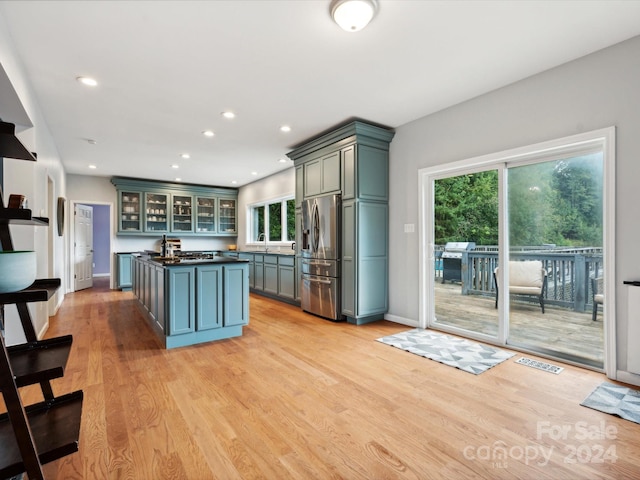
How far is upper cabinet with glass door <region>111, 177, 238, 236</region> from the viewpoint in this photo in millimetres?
7738

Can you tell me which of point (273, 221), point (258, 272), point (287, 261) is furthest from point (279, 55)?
point (273, 221)

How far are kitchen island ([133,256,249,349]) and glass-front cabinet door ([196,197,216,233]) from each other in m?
4.76

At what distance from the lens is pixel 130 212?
25.6 feet

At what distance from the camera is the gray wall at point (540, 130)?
253 centimetres

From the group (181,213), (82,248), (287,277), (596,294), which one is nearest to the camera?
(596,294)

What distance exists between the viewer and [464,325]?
3834 mm

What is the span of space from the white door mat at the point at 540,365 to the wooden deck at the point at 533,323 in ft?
0.79

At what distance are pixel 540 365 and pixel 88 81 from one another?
15.9ft

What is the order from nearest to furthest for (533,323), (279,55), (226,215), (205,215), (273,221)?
(279,55) → (533,323) → (273,221) → (205,215) → (226,215)

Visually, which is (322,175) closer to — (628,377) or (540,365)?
(540,365)

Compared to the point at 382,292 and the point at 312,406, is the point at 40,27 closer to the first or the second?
the point at 312,406

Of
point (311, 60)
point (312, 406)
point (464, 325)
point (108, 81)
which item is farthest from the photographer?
point (464, 325)

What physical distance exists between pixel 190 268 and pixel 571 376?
11.8 ft

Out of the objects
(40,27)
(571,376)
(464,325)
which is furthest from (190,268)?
(571,376)
